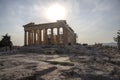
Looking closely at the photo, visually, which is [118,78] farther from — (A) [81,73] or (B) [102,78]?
(A) [81,73]

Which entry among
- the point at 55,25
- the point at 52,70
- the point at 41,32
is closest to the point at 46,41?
the point at 41,32

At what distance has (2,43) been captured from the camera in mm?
46031

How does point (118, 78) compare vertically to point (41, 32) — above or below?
below

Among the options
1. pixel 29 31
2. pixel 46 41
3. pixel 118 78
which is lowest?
pixel 118 78

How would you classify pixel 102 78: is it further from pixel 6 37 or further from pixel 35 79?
pixel 6 37

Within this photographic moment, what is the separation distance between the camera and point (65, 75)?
6.44 m

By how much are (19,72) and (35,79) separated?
0.89m

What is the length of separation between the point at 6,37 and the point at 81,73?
4531 cm

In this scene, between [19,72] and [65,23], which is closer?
[19,72]

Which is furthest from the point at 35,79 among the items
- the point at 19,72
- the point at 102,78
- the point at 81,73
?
the point at 102,78

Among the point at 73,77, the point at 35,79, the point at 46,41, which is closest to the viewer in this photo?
the point at 35,79

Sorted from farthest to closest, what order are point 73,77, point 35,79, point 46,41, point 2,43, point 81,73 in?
1. point 2,43
2. point 46,41
3. point 81,73
4. point 73,77
5. point 35,79

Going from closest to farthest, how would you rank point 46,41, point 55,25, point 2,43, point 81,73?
1. point 81,73
2. point 55,25
3. point 46,41
4. point 2,43

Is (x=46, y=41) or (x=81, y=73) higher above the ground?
(x=46, y=41)
